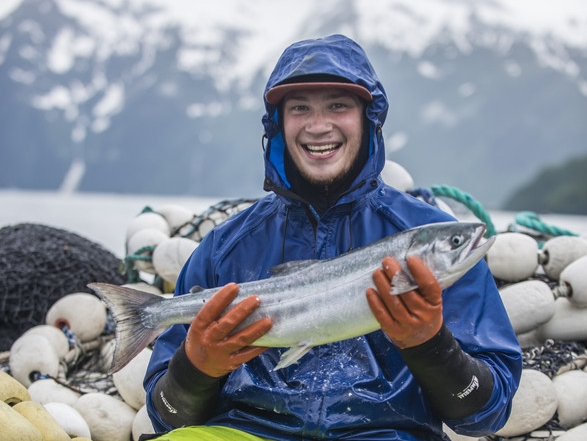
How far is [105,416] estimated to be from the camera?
17.4 ft

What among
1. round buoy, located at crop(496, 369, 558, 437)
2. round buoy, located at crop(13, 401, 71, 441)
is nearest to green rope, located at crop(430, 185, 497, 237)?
round buoy, located at crop(496, 369, 558, 437)

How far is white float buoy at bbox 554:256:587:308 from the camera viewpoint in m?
5.75

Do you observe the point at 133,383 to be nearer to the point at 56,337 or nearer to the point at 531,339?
the point at 56,337

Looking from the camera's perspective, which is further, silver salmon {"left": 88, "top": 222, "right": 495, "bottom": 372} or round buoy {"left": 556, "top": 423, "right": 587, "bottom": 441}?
round buoy {"left": 556, "top": 423, "right": 587, "bottom": 441}

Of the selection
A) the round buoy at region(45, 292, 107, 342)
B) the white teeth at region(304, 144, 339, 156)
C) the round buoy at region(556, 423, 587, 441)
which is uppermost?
the white teeth at region(304, 144, 339, 156)

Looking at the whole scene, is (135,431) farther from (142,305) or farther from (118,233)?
(118,233)

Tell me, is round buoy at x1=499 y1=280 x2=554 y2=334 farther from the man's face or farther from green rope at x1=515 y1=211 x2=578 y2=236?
the man's face

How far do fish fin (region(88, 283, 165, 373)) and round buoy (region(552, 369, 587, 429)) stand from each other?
11.0ft

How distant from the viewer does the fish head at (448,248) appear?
299cm

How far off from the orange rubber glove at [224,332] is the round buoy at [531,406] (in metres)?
2.57

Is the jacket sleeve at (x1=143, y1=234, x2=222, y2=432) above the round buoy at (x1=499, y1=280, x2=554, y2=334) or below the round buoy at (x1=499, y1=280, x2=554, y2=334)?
below

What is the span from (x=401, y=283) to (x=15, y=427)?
2.52 metres

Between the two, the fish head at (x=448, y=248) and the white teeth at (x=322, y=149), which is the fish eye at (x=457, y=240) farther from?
the white teeth at (x=322, y=149)

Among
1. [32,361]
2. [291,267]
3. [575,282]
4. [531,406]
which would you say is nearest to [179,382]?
[291,267]
